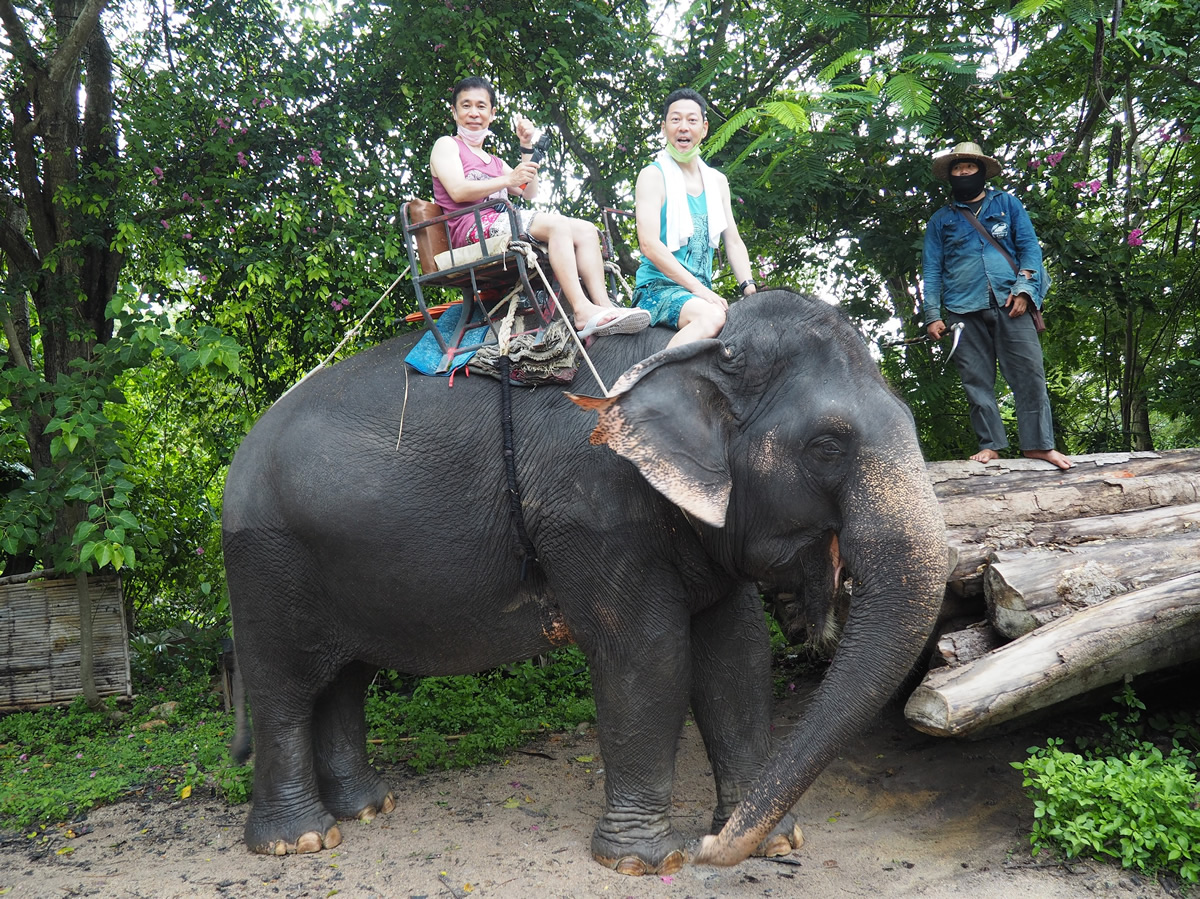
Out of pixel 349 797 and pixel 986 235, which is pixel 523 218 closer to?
pixel 349 797

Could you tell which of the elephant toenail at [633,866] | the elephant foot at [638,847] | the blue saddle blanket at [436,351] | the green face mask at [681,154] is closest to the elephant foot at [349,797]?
the elephant foot at [638,847]

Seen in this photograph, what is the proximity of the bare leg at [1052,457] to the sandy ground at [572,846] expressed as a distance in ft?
5.19

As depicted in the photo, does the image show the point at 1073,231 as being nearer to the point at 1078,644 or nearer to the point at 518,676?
the point at 1078,644

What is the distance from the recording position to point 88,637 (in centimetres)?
657

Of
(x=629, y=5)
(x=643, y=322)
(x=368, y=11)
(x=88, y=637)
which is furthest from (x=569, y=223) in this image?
(x=88, y=637)

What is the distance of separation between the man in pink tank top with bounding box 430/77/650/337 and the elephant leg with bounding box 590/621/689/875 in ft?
4.18

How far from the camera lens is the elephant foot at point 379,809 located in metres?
4.49

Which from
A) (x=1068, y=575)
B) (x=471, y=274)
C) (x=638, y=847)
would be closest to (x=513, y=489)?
(x=471, y=274)

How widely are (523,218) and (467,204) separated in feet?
0.84

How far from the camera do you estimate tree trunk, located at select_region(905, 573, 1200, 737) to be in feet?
11.1

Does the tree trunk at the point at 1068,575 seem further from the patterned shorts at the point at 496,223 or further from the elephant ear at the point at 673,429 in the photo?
the patterned shorts at the point at 496,223

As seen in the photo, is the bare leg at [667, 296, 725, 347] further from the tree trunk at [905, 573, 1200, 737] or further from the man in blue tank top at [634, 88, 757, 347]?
the tree trunk at [905, 573, 1200, 737]

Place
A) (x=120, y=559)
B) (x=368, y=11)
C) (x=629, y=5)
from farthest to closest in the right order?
(x=629, y=5)
(x=368, y=11)
(x=120, y=559)

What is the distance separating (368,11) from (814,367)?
15.1 feet
